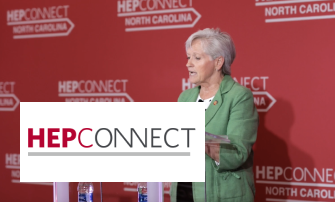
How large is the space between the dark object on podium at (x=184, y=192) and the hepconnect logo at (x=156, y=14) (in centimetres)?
203

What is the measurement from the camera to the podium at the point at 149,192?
4.39ft

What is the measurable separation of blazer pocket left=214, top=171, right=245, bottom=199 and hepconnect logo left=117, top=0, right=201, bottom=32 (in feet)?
5.19

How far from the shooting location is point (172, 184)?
51.6 inches

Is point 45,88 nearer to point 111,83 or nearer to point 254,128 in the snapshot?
point 111,83

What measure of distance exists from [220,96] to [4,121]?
8.18ft

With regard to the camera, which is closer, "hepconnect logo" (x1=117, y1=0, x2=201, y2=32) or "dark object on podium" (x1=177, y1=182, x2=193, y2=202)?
"dark object on podium" (x1=177, y1=182, x2=193, y2=202)

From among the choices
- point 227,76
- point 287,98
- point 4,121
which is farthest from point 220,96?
point 4,121
